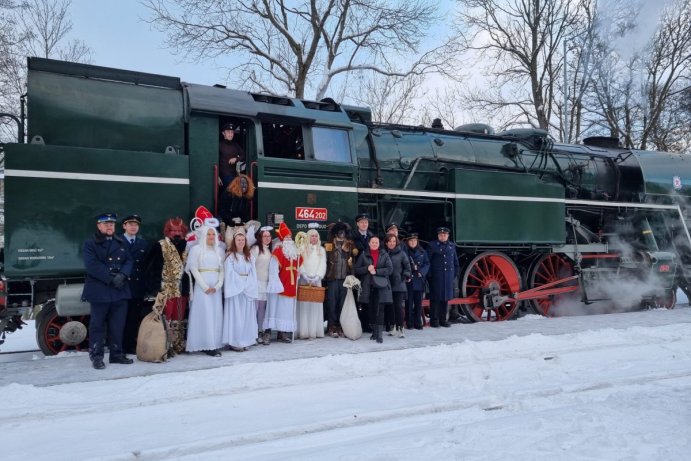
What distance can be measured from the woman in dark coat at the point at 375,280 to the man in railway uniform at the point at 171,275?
7.97 ft

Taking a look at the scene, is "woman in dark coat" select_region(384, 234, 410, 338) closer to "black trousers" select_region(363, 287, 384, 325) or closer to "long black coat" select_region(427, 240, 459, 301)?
"black trousers" select_region(363, 287, 384, 325)

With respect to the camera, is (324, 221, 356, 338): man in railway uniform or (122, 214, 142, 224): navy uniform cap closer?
(122, 214, 142, 224): navy uniform cap

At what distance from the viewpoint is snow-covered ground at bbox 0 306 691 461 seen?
3527mm

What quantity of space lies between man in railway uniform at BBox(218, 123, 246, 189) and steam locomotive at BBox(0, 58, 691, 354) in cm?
14

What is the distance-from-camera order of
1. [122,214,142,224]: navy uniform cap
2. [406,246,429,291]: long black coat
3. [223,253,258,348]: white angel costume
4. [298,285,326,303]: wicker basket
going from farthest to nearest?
[406,246,429,291]: long black coat → [298,285,326,303]: wicker basket → [223,253,258,348]: white angel costume → [122,214,142,224]: navy uniform cap

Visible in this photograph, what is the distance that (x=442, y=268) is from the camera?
799cm

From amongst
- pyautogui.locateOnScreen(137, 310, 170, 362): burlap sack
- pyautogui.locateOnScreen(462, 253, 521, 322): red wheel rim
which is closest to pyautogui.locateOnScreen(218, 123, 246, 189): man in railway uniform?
pyautogui.locateOnScreen(137, 310, 170, 362): burlap sack

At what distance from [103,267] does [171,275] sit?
2.49 feet

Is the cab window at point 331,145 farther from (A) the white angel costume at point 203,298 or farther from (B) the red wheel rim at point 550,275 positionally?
(B) the red wheel rim at point 550,275

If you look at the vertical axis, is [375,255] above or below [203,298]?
above

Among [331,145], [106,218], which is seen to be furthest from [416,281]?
[106,218]

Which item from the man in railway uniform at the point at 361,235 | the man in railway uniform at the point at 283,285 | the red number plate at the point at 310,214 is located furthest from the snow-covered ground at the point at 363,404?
the red number plate at the point at 310,214

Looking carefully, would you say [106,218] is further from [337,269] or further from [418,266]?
[418,266]

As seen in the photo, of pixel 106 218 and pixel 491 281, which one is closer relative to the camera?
pixel 106 218
